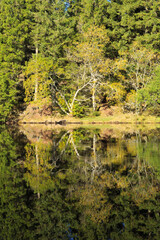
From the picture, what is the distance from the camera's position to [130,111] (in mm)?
42000

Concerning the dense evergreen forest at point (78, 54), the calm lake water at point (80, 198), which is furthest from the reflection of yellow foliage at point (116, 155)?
the dense evergreen forest at point (78, 54)

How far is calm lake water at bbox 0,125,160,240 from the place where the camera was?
210 inches

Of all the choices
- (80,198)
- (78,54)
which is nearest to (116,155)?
(80,198)

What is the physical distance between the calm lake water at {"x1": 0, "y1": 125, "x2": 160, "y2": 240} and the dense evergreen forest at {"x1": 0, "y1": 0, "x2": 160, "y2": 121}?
1119 inches

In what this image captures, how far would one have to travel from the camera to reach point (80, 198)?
688 centimetres

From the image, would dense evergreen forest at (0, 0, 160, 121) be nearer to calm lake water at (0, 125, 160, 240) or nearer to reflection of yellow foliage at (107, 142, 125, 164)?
reflection of yellow foliage at (107, 142, 125, 164)

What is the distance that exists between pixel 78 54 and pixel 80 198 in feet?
112

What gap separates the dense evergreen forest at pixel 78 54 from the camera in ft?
129

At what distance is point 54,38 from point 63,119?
13.2 m

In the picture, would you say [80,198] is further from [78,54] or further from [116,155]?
[78,54]

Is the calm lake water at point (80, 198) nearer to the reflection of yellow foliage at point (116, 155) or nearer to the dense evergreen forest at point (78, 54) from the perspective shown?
the reflection of yellow foliage at point (116, 155)

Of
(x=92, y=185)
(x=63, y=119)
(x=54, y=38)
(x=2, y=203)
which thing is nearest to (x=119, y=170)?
(x=92, y=185)

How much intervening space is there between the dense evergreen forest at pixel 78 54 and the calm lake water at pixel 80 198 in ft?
93.2

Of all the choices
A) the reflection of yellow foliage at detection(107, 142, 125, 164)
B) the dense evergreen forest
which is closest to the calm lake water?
the reflection of yellow foliage at detection(107, 142, 125, 164)
